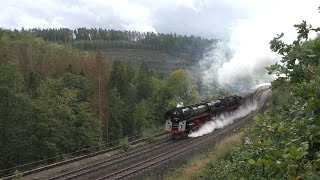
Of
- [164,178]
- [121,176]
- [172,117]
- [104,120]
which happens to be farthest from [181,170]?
[104,120]

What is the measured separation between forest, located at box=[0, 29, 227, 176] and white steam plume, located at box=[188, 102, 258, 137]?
7.82 metres

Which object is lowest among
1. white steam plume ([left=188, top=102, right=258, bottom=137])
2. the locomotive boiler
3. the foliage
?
white steam plume ([left=188, top=102, right=258, bottom=137])

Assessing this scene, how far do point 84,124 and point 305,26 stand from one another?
106 ft

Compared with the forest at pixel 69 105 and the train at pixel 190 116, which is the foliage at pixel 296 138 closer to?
the forest at pixel 69 105

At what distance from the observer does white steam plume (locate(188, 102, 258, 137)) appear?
3607cm

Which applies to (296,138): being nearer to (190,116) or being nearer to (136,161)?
(136,161)

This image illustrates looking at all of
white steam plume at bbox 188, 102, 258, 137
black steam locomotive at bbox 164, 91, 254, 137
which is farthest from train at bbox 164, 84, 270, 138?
white steam plume at bbox 188, 102, 258, 137

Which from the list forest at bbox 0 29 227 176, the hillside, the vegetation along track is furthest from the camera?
the hillside

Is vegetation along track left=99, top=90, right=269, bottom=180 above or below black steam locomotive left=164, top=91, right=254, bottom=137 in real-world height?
below

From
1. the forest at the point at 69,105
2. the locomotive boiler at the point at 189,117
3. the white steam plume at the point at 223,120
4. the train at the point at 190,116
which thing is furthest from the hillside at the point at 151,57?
the locomotive boiler at the point at 189,117

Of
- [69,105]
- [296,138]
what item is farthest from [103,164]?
[296,138]

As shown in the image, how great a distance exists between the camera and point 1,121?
3281 centimetres

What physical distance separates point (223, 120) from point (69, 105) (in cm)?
1707

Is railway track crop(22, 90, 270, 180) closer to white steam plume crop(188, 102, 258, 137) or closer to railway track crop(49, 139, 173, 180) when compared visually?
railway track crop(49, 139, 173, 180)
